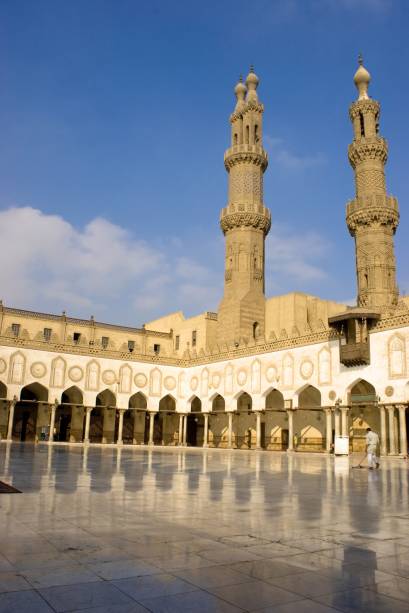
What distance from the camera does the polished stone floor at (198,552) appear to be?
3332 millimetres

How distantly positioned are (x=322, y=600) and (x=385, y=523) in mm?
3168

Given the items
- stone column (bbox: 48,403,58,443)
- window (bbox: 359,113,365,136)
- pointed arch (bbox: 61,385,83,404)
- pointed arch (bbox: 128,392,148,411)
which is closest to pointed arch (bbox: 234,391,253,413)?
pointed arch (bbox: 128,392,148,411)

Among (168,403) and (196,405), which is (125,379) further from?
(196,405)

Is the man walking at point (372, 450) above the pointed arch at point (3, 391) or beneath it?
beneath

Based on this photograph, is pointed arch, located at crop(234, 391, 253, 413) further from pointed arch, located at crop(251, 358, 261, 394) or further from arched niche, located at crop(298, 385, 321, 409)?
arched niche, located at crop(298, 385, 321, 409)

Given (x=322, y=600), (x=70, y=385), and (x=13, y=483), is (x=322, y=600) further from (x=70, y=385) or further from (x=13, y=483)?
(x=70, y=385)

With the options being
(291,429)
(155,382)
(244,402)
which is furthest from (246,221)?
(291,429)

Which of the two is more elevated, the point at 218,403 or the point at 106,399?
the point at 106,399

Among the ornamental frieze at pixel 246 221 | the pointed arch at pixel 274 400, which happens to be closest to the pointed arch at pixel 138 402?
the pointed arch at pixel 274 400

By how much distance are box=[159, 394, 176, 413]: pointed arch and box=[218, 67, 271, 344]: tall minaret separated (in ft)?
21.7

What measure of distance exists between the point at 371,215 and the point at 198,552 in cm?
3434

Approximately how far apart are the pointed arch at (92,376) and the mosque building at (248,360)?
88 mm

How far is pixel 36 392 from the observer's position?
40969 millimetres

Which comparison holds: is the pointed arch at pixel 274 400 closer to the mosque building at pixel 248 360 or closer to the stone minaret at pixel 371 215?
the mosque building at pixel 248 360
